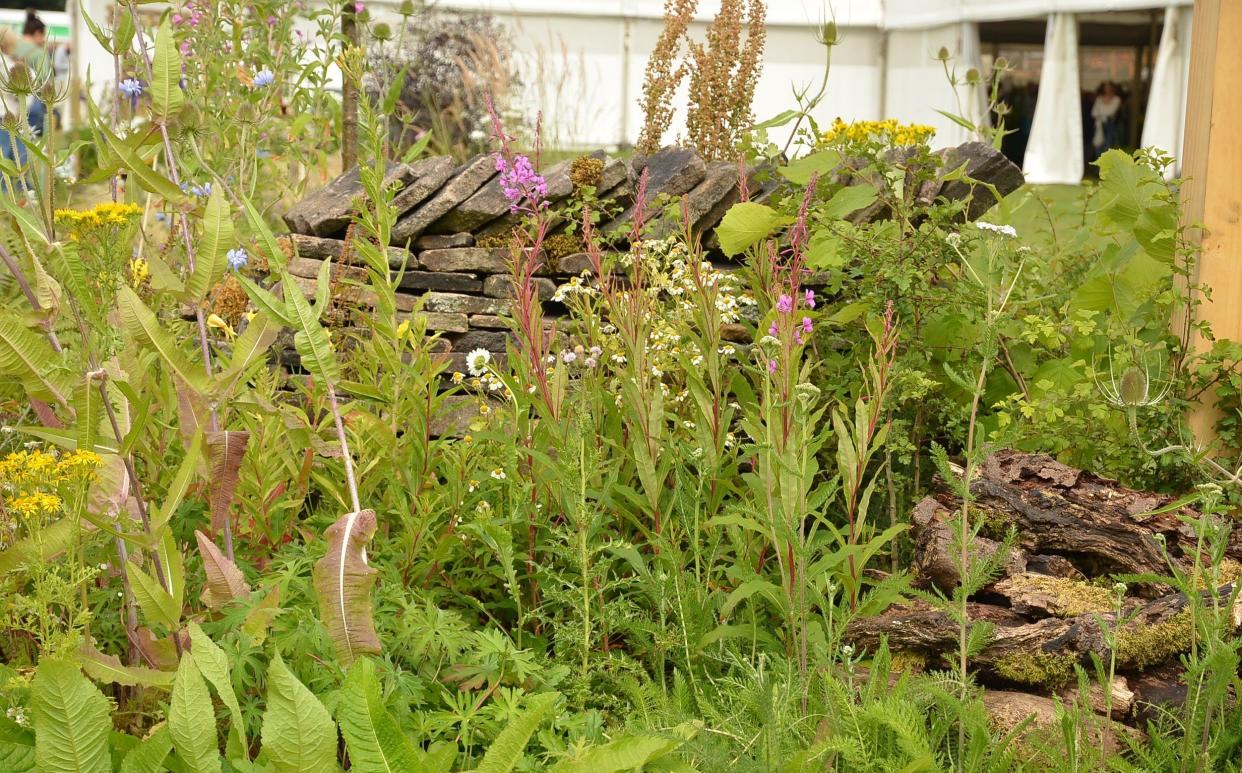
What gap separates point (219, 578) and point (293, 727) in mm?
545

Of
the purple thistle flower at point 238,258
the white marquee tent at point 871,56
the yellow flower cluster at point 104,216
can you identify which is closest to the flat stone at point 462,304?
the purple thistle flower at point 238,258

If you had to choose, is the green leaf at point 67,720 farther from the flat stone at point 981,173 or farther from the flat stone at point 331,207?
the flat stone at point 981,173

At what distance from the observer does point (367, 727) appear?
1.73 metres

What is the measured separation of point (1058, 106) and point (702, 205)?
482 inches

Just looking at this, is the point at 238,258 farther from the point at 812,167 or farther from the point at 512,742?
the point at 512,742

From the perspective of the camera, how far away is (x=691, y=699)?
2.36 metres

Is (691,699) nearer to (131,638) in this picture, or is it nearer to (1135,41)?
(131,638)

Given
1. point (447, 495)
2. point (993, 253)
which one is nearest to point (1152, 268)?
point (993, 253)

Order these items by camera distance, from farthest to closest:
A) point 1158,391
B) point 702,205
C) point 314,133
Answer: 1. point 314,133
2. point 702,205
3. point 1158,391

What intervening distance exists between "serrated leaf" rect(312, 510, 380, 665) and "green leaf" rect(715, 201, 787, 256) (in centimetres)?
165

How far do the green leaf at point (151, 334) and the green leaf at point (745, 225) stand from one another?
1.55 m

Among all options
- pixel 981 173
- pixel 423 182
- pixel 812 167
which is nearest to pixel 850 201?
pixel 812 167

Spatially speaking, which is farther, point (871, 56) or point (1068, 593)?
point (871, 56)

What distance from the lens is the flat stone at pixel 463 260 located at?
13.9 feet
